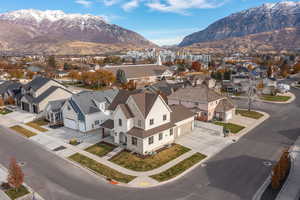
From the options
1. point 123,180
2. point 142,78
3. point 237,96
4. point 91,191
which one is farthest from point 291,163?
point 142,78

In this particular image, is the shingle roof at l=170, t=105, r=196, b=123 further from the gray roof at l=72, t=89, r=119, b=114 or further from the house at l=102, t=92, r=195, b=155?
the gray roof at l=72, t=89, r=119, b=114

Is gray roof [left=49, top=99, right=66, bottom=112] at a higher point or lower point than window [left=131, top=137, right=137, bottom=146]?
higher

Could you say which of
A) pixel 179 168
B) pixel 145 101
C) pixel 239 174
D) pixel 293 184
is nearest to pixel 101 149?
pixel 145 101

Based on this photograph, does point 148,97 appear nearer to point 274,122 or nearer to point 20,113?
point 274,122

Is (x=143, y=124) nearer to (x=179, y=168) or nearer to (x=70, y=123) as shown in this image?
(x=179, y=168)

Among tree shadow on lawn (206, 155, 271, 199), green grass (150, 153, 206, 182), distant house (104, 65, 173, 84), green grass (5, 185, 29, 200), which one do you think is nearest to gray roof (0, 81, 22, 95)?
distant house (104, 65, 173, 84)

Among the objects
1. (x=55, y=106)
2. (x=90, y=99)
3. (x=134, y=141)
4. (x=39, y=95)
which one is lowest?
(x=134, y=141)
